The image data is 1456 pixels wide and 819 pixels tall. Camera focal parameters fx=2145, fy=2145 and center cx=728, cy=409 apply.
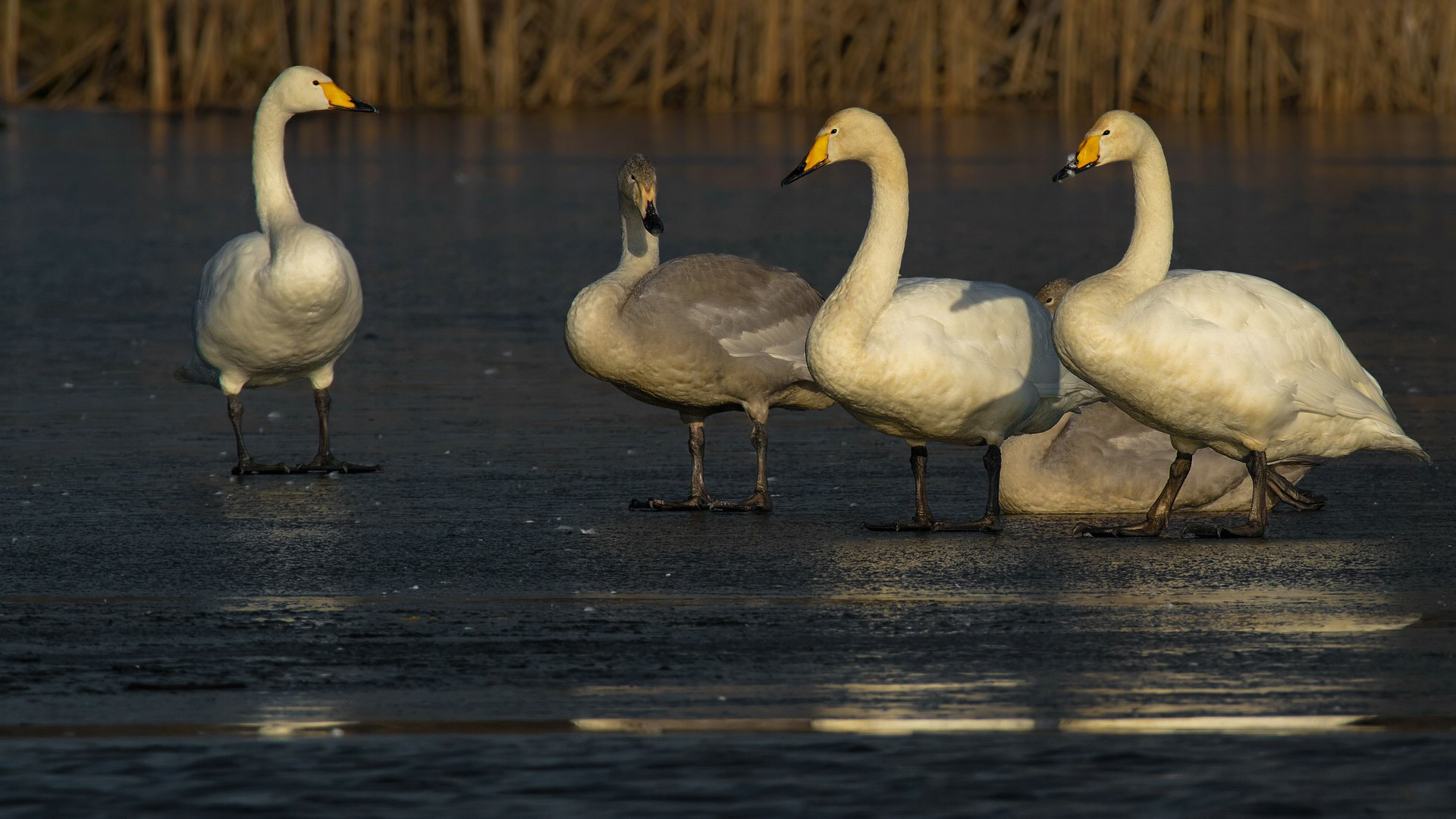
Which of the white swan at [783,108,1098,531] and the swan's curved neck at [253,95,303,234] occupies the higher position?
the swan's curved neck at [253,95,303,234]

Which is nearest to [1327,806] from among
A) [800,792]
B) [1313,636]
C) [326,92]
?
[800,792]

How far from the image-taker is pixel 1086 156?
7.13 meters

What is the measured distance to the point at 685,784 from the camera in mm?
4129

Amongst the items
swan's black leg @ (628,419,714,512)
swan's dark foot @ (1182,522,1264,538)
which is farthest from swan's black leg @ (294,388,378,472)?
swan's dark foot @ (1182,522,1264,538)

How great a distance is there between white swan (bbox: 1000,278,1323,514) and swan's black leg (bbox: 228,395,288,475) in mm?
2850

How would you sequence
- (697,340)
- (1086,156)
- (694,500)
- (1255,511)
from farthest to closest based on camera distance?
(697,340), (694,500), (1086,156), (1255,511)

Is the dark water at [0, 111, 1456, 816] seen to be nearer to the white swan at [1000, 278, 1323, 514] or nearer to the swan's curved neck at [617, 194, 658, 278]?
the white swan at [1000, 278, 1323, 514]

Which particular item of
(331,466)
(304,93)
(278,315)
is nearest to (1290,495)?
(331,466)

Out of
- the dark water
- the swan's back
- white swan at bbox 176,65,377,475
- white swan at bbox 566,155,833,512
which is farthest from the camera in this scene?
white swan at bbox 176,65,377,475

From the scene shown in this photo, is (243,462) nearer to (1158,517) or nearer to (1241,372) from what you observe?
(1158,517)

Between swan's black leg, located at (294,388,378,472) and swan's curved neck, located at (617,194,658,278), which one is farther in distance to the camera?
swan's curved neck, located at (617,194,658,278)

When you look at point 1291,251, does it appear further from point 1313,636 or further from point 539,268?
point 1313,636

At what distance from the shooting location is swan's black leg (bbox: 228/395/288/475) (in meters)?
8.34

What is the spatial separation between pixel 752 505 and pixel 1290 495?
1.84 meters
